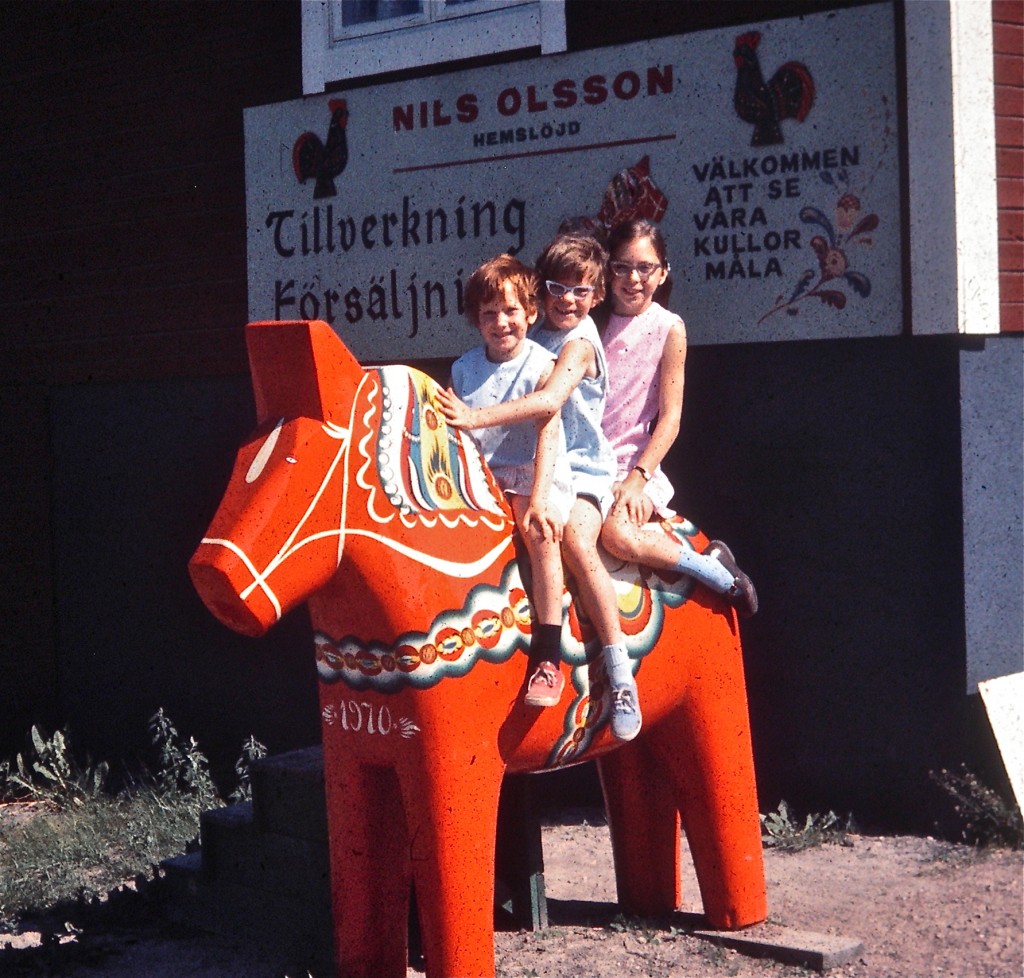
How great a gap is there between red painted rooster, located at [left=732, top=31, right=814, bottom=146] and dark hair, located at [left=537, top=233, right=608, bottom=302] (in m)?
1.83

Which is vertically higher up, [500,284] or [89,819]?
[500,284]

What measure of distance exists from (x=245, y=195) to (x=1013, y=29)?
3593 millimetres

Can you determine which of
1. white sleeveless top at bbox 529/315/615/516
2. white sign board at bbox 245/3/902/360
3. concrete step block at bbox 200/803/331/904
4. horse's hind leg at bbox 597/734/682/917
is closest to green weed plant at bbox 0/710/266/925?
concrete step block at bbox 200/803/331/904

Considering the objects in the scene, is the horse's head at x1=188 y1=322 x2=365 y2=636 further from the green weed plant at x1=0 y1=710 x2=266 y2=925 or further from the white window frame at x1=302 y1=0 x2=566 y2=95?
the white window frame at x1=302 y1=0 x2=566 y2=95

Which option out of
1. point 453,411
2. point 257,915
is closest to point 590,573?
point 453,411

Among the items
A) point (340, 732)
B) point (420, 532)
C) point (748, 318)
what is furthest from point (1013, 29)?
point (340, 732)

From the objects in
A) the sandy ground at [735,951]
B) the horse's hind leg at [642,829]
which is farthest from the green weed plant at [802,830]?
the horse's hind leg at [642,829]

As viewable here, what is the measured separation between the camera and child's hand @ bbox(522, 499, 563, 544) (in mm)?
4039

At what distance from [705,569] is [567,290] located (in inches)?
37.1

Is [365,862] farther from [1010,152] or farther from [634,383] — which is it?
[1010,152]

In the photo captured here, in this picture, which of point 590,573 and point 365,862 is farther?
point 590,573

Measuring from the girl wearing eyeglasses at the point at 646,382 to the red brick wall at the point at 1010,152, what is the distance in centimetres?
174

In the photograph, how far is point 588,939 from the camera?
480 centimetres

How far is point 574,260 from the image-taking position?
424 centimetres
